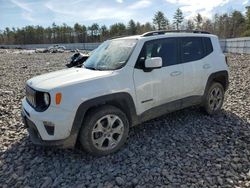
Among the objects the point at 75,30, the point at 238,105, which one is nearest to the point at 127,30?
the point at 75,30

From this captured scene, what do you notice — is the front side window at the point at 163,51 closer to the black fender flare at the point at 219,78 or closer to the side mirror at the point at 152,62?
the side mirror at the point at 152,62

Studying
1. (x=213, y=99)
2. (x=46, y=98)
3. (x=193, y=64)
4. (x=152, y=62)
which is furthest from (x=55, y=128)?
(x=213, y=99)

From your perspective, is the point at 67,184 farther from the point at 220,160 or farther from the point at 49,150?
the point at 220,160

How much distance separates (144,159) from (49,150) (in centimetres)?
157

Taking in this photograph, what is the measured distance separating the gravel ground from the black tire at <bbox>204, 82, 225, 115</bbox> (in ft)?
0.72

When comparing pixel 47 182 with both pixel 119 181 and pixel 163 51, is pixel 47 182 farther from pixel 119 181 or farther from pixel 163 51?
pixel 163 51

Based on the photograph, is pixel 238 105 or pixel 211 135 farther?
pixel 238 105

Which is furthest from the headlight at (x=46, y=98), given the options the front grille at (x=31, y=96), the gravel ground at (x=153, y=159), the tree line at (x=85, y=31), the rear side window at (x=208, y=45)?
the tree line at (x=85, y=31)

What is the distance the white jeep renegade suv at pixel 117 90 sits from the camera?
360cm

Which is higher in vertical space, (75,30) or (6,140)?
(75,30)

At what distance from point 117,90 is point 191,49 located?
201 cm

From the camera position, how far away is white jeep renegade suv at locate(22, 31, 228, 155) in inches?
142

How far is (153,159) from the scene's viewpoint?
388 centimetres

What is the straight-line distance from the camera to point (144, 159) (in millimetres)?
3885
